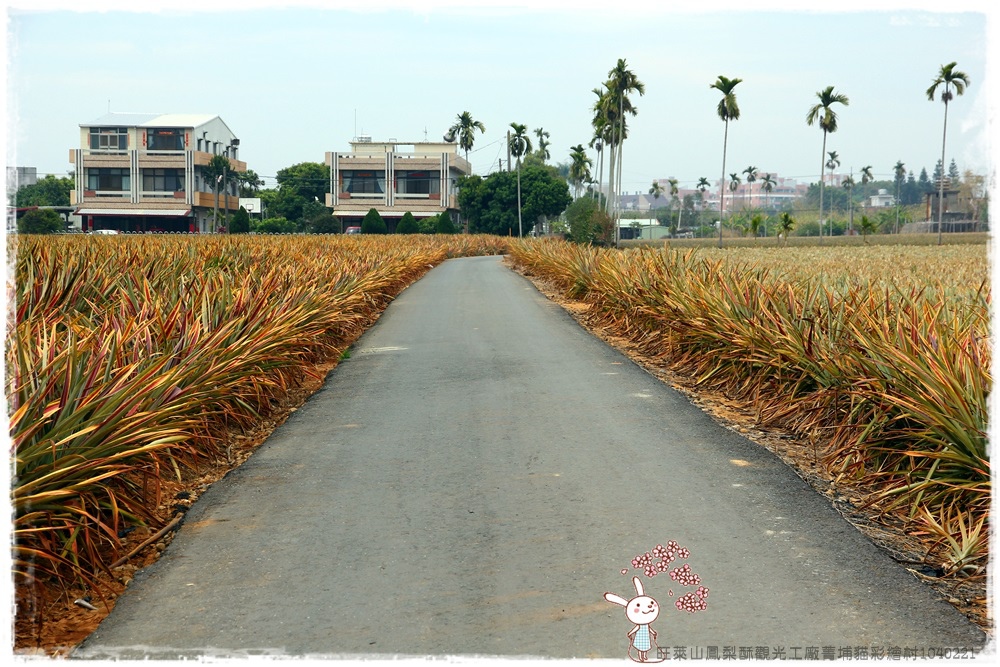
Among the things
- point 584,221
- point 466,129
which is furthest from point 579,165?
point 584,221

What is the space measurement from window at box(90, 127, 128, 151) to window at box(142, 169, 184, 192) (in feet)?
11.9

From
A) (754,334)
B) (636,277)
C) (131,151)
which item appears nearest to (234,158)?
(131,151)

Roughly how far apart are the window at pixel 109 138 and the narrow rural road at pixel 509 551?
92772mm

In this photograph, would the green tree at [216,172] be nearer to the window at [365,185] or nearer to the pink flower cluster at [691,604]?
the window at [365,185]

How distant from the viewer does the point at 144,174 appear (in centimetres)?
9119

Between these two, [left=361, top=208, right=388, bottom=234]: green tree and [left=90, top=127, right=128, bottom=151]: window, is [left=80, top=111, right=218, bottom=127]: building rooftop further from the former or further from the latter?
[left=361, top=208, right=388, bottom=234]: green tree

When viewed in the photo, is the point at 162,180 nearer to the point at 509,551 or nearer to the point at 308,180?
the point at 308,180

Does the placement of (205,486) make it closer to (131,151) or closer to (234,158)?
(131,151)

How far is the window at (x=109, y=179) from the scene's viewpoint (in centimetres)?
8938

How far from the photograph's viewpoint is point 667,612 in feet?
13.4

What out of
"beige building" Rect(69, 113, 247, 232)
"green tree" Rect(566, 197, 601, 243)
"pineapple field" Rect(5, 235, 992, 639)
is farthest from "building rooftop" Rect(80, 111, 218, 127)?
"pineapple field" Rect(5, 235, 992, 639)

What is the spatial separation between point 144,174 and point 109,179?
3196 mm

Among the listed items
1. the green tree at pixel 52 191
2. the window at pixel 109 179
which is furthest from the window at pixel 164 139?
the green tree at pixel 52 191

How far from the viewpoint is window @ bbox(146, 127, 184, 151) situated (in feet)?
301
